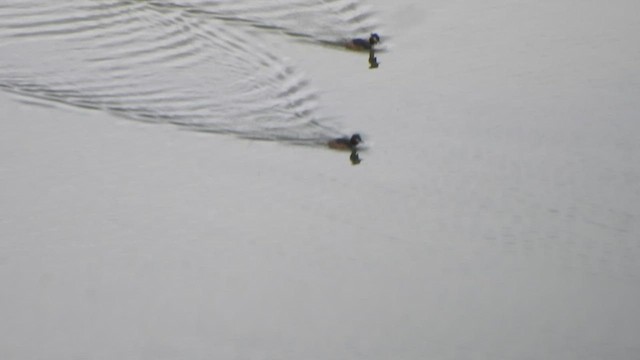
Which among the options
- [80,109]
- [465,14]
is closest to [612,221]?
[465,14]

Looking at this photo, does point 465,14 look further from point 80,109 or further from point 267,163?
point 80,109

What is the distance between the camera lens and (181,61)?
0.78 metres

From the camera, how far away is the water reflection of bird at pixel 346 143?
0.77 meters

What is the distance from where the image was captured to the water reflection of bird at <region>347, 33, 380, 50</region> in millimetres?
785

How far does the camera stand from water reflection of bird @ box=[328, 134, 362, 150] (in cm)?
77

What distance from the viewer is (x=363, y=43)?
2.59 feet

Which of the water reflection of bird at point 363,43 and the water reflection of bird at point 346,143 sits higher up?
the water reflection of bird at point 363,43

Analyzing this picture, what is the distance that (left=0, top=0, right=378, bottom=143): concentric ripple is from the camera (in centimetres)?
77

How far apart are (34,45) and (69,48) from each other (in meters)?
0.03

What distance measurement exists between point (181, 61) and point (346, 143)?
16 cm

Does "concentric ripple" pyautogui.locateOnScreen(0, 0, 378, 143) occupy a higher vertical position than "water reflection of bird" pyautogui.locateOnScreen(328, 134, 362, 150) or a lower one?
higher

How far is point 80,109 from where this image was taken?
777 mm

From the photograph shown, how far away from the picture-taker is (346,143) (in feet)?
2.55

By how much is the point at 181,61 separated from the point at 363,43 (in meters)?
0.16
